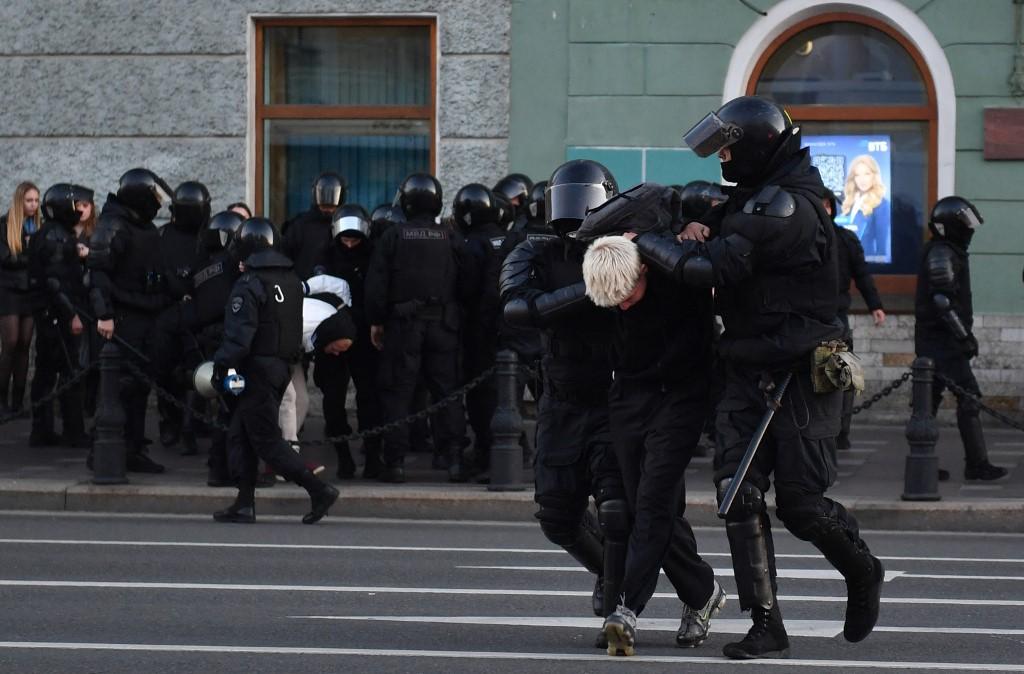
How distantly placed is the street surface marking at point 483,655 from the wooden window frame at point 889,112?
927 centimetres

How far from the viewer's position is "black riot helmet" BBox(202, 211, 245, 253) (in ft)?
39.6

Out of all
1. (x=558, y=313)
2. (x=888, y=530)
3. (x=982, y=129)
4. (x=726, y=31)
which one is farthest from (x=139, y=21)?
(x=558, y=313)

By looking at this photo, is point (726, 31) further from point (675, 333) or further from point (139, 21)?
point (675, 333)

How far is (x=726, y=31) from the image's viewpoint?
1558cm

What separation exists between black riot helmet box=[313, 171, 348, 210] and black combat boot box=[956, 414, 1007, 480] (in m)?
4.31

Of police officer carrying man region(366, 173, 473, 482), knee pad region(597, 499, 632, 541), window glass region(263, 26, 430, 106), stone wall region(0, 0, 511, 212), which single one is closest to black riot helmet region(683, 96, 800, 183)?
knee pad region(597, 499, 632, 541)

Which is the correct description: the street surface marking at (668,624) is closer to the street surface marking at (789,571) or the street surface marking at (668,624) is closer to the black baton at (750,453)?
the black baton at (750,453)

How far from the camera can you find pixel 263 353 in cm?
1065

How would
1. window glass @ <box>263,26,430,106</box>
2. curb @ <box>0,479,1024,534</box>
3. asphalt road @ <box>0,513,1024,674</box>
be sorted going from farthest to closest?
window glass @ <box>263,26,430,106</box>, curb @ <box>0,479,1024,534</box>, asphalt road @ <box>0,513,1024,674</box>

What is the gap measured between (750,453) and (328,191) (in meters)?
6.89

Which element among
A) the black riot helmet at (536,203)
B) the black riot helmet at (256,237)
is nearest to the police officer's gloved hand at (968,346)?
the black riot helmet at (536,203)

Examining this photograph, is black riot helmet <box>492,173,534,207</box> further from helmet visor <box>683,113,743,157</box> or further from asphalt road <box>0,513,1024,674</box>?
helmet visor <box>683,113,743,157</box>

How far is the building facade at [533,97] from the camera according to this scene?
15266mm

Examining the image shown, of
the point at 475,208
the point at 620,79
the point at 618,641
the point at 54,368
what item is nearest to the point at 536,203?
the point at 475,208
